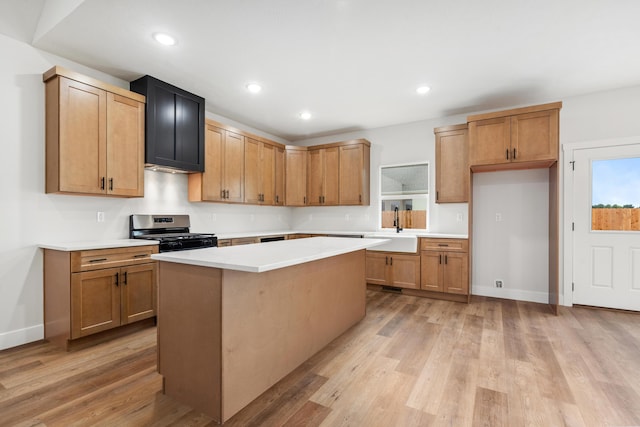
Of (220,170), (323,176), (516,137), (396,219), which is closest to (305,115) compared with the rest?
(323,176)

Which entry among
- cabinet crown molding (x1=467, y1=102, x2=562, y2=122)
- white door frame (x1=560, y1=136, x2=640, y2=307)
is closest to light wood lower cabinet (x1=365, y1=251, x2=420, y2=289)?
white door frame (x1=560, y1=136, x2=640, y2=307)

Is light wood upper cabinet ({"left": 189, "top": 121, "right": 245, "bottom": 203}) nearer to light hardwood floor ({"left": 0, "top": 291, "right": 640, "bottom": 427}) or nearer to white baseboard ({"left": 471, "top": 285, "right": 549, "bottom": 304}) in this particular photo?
light hardwood floor ({"left": 0, "top": 291, "right": 640, "bottom": 427})

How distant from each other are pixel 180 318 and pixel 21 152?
2423 mm

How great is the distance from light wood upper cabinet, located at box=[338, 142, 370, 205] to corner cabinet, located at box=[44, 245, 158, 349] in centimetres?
320

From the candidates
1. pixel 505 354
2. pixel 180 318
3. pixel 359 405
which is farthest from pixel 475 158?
Answer: pixel 180 318

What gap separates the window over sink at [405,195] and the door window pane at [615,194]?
6.80 feet

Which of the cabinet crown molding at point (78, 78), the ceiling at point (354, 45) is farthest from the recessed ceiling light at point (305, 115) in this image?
the cabinet crown molding at point (78, 78)

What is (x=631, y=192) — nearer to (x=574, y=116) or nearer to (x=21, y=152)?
→ (x=574, y=116)

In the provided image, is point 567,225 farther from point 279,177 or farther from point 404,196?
point 279,177

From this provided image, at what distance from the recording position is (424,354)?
2.58 metres

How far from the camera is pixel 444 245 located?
4.27m

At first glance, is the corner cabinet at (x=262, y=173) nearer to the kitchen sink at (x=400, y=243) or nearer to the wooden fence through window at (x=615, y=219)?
the kitchen sink at (x=400, y=243)

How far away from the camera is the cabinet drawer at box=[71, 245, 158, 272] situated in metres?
2.64

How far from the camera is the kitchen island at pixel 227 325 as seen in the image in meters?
1.70
